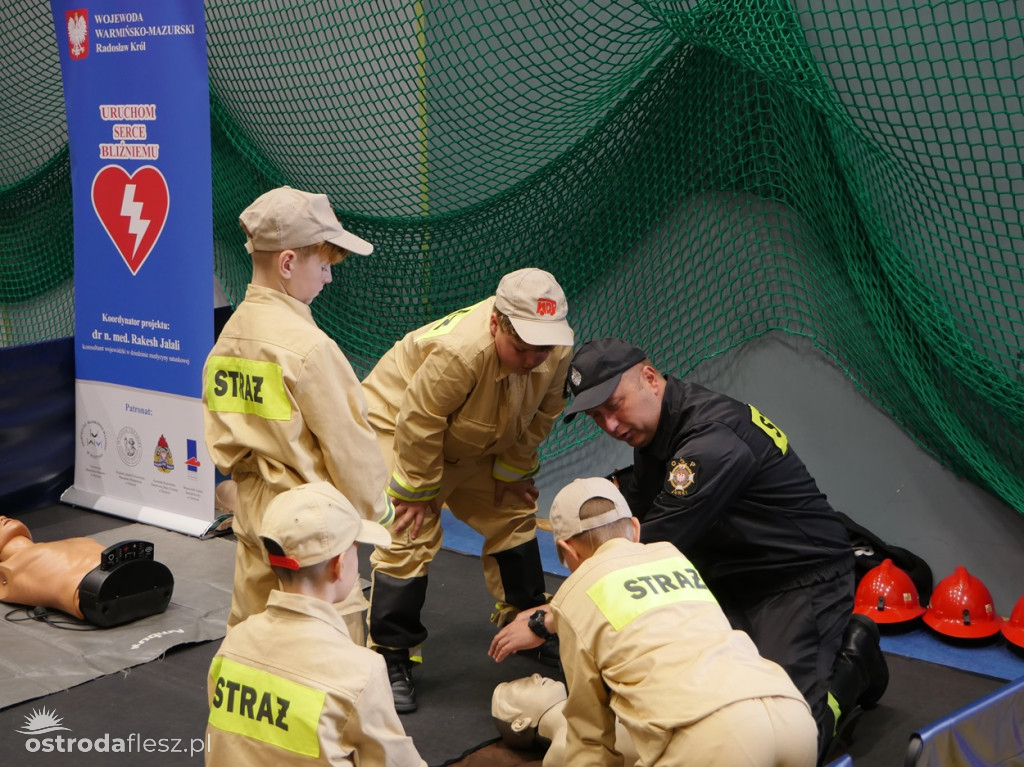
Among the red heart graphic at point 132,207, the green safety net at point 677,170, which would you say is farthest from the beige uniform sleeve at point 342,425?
the red heart graphic at point 132,207

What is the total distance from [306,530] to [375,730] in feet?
1.33

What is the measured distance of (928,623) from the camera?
411cm

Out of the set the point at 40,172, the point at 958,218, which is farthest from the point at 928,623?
the point at 40,172

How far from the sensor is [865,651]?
3262mm

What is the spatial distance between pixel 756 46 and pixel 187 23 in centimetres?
258

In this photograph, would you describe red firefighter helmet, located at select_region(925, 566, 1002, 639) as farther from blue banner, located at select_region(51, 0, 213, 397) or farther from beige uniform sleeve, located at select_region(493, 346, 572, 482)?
blue banner, located at select_region(51, 0, 213, 397)

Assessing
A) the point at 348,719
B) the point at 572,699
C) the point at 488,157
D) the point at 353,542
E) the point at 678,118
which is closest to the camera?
the point at 348,719

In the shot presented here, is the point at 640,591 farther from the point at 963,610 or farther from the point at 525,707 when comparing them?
the point at 963,610

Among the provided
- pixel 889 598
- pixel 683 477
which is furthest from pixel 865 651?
pixel 889 598

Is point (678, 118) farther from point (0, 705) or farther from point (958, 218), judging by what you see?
point (0, 705)

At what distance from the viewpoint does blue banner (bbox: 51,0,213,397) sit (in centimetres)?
508

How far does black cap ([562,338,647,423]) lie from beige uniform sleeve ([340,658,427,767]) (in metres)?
1.09

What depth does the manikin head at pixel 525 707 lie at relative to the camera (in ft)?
10.7

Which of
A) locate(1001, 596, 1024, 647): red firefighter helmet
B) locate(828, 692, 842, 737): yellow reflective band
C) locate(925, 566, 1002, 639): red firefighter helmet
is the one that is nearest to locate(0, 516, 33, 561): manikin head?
locate(828, 692, 842, 737): yellow reflective band
